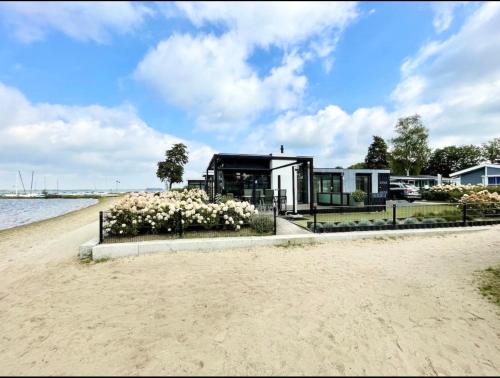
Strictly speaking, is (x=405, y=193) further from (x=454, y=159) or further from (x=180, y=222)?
(x=454, y=159)

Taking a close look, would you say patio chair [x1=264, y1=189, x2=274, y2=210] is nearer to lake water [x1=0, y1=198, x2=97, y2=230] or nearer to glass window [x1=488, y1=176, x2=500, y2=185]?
lake water [x1=0, y1=198, x2=97, y2=230]

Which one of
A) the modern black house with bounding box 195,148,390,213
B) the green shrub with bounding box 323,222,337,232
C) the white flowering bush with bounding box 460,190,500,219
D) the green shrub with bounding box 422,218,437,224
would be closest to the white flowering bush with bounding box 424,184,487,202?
the white flowering bush with bounding box 460,190,500,219

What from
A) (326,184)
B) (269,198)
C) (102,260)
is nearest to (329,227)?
(269,198)

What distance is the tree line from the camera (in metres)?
47.9

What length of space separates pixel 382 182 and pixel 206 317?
24081 mm

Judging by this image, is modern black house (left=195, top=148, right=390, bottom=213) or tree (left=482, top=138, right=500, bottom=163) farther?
tree (left=482, top=138, right=500, bottom=163)

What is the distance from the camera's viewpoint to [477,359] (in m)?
3.21

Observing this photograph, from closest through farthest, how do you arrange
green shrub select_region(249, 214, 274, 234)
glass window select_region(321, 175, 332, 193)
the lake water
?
green shrub select_region(249, 214, 274, 234), glass window select_region(321, 175, 332, 193), the lake water

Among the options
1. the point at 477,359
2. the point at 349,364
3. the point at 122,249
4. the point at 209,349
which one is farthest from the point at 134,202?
the point at 477,359

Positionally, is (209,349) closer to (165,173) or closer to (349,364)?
(349,364)

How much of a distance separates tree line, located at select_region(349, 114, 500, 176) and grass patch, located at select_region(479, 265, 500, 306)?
48302 millimetres

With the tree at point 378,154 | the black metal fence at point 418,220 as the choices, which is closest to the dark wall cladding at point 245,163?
the black metal fence at point 418,220

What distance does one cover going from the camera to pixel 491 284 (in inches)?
210

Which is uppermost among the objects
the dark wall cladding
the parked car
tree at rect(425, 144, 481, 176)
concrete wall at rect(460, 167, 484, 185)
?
tree at rect(425, 144, 481, 176)
